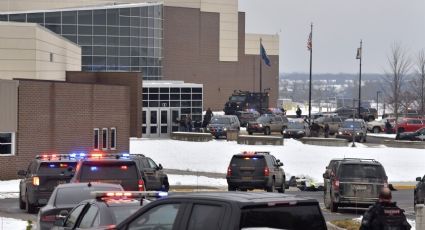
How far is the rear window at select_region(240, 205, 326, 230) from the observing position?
29.5 feet

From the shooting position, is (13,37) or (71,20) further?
(71,20)

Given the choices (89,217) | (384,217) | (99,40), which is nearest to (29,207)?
(89,217)

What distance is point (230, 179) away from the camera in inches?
1347

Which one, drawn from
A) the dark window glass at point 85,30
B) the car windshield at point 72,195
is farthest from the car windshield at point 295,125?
the car windshield at point 72,195

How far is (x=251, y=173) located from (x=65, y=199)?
17771mm

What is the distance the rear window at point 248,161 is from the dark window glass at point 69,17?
Result: 50.8 m

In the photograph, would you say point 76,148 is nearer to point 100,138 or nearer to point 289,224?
point 100,138

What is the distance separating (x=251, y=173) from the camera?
34.2m

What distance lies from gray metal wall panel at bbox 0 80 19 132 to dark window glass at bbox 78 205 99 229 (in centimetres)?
2975

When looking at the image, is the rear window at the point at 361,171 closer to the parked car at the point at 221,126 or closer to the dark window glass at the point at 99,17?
the parked car at the point at 221,126

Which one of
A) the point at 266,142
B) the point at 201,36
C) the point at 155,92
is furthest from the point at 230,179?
the point at 201,36

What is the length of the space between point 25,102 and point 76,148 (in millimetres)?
4807

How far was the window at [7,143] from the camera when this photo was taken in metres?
41.8

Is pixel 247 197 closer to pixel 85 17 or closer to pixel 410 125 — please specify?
pixel 410 125
